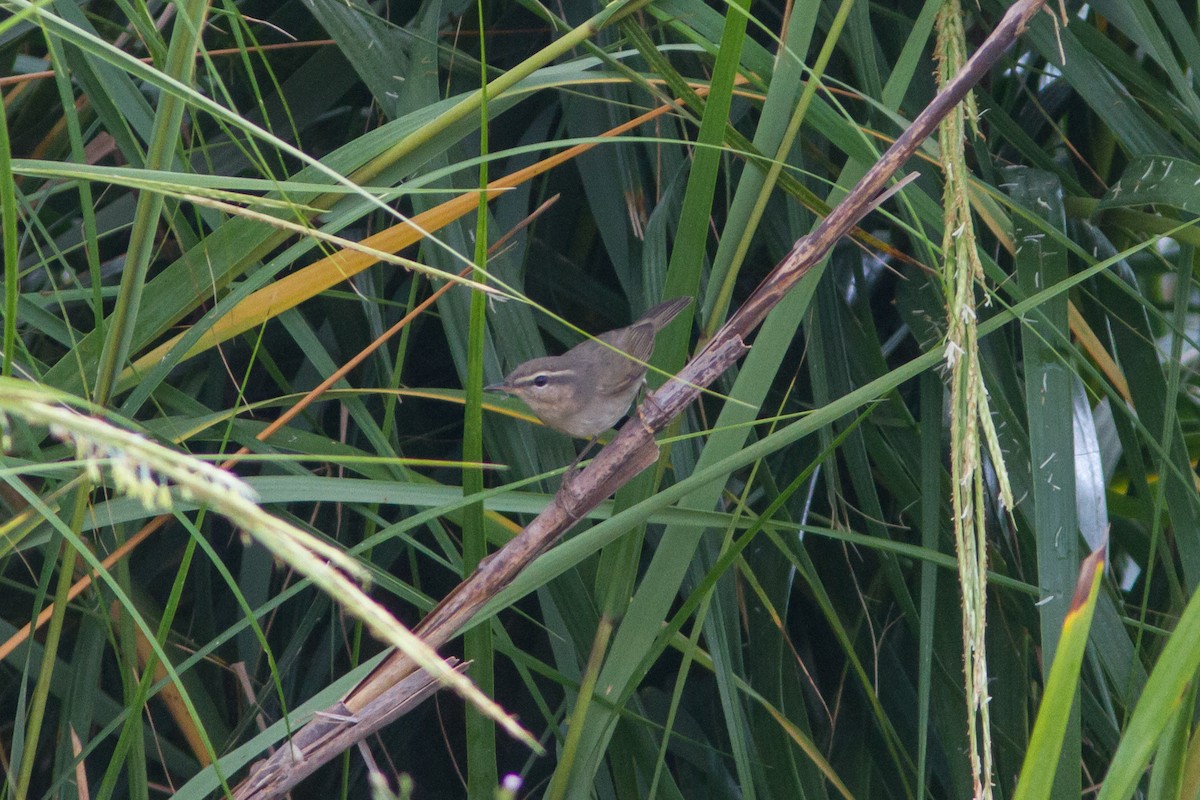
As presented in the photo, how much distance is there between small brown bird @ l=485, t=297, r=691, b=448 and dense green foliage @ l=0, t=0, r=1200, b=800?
5cm

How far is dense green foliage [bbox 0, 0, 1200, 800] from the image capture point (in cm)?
116

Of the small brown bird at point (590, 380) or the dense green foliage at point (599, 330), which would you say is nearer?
the dense green foliage at point (599, 330)

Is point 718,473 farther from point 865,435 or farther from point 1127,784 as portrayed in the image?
point 865,435

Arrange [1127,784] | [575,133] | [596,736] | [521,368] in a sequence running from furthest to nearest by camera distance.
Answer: [575,133], [521,368], [596,736], [1127,784]

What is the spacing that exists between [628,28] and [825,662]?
1.29 metres

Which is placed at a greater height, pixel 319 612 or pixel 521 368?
pixel 521 368

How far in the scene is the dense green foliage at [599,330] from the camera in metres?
1.16

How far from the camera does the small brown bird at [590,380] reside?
5.32 ft

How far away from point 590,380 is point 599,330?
0.17m

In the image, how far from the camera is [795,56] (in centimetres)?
111

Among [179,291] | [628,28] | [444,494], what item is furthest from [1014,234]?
[179,291]

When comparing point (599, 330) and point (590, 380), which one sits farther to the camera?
point (599, 330)

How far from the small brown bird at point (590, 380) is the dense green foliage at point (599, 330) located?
48 millimetres

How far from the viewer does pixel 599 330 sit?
83.8 inches
